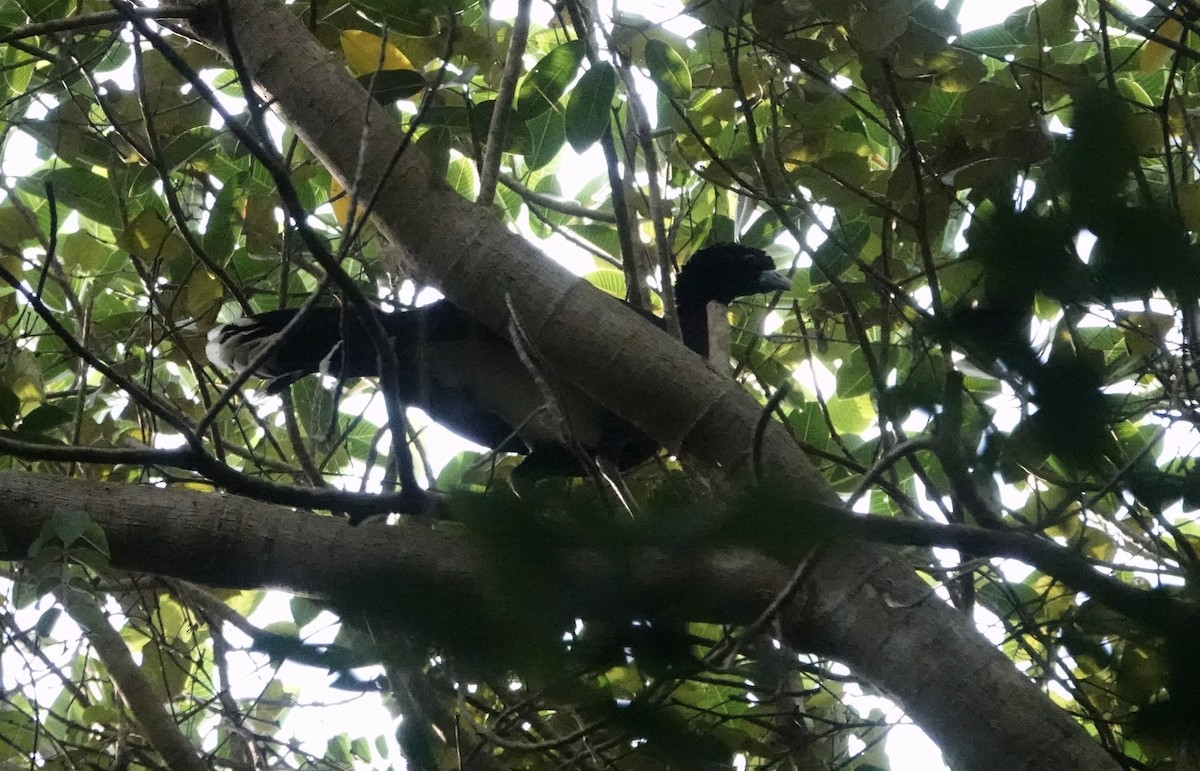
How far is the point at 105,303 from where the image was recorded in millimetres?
3568

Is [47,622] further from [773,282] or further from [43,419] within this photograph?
[773,282]

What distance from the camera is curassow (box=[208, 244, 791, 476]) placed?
3227mm

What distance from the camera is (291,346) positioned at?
329 cm

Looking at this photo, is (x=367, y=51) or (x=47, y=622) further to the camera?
(x=367, y=51)

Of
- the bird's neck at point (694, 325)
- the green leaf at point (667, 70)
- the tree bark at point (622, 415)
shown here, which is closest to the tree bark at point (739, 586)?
the tree bark at point (622, 415)

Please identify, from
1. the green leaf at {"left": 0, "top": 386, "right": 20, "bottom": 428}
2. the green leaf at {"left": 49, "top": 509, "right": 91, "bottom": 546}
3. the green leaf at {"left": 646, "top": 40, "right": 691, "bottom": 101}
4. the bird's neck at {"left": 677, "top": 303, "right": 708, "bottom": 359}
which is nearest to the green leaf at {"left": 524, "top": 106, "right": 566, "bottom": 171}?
the green leaf at {"left": 646, "top": 40, "right": 691, "bottom": 101}

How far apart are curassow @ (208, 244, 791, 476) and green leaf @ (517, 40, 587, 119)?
0.65 metres

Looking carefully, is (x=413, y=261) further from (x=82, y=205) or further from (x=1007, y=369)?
(x=1007, y=369)

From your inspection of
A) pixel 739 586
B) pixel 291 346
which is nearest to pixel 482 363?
pixel 291 346

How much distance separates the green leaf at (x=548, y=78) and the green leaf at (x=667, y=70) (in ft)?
0.55

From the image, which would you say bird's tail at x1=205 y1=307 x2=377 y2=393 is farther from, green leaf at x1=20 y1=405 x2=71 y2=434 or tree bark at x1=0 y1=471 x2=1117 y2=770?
tree bark at x1=0 y1=471 x2=1117 y2=770

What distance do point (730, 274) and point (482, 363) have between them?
0.86 meters

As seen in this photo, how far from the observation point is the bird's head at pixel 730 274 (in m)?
3.71

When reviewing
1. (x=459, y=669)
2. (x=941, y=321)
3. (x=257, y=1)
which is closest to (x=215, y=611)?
(x=257, y=1)
